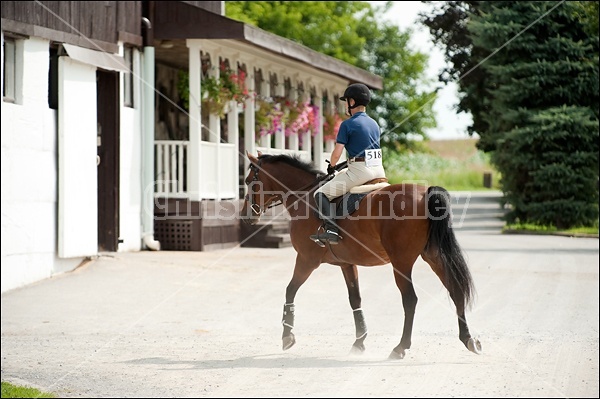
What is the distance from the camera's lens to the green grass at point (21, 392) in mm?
6703

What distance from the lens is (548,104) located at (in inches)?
1170

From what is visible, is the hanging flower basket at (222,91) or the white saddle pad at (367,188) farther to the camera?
the hanging flower basket at (222,91)

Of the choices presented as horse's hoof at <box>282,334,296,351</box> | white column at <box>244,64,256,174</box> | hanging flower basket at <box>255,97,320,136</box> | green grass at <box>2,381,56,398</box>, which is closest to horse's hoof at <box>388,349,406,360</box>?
horse's hoof at <box>282,334,296,351</box>

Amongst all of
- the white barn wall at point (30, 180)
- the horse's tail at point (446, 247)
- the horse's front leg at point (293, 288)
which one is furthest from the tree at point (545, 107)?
the horse's tail at point (446, 247)

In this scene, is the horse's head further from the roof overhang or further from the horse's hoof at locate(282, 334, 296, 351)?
the roof overhang

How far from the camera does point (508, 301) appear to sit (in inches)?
499

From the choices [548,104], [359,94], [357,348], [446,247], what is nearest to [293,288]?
[357,348]

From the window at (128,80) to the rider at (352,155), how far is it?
927 cm

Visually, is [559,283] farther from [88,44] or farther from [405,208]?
[88,44]

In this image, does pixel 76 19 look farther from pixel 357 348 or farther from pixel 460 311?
pixel 460 311

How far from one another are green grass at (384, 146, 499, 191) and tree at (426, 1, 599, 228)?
88.6 ft

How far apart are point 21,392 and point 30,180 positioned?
7545 millimetres

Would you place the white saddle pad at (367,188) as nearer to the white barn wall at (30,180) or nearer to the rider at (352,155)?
the rider at (352,155)

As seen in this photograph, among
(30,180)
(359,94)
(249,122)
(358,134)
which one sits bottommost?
(30,180)
